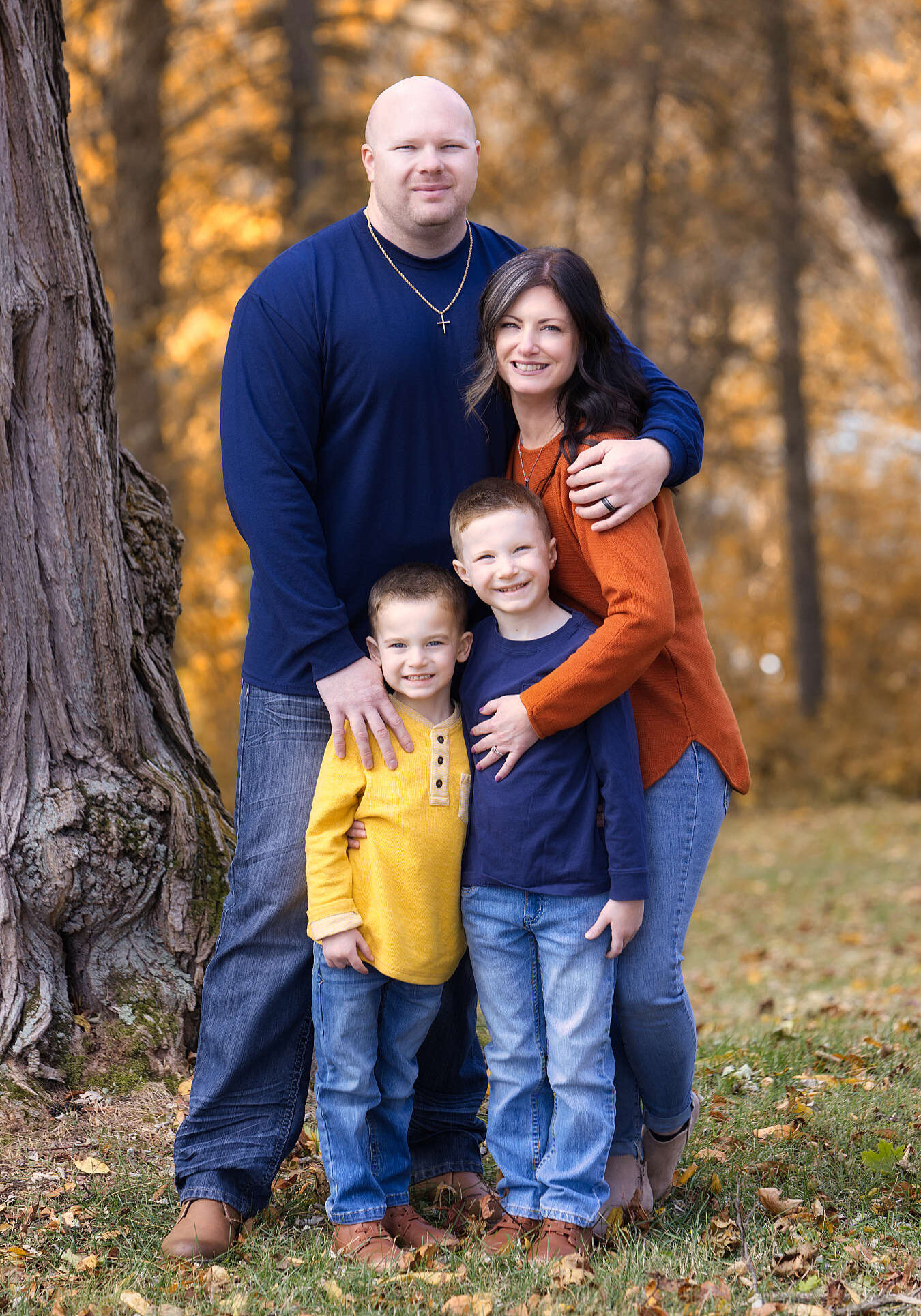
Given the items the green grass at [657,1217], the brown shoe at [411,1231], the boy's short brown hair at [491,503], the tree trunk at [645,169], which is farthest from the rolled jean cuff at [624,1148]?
the tree trunk at [645,169]

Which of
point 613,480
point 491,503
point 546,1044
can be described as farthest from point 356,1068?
point 613,480

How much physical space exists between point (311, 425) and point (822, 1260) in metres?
2.11

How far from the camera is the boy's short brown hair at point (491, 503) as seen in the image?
279cm

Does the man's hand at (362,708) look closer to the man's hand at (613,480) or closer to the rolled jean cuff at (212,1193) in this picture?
the man's hand at (613,480)

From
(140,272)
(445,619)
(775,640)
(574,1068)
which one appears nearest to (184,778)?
(445,619)

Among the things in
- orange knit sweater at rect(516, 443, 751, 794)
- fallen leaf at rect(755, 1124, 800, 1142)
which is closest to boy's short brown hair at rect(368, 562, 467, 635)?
orange knit sweater at rect(516, 443, 751, 794)

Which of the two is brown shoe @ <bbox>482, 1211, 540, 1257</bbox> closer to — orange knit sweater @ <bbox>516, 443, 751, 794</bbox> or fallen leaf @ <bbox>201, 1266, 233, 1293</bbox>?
fallen leaf @ <bbox>201, 1266, 233, 1293</bbox>

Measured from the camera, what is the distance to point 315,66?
1123 cm

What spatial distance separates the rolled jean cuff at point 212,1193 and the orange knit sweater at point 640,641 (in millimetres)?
1280

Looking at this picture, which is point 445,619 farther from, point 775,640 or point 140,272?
point 775,640

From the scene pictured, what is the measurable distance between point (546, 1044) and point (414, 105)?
206 cm

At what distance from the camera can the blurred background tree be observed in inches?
398

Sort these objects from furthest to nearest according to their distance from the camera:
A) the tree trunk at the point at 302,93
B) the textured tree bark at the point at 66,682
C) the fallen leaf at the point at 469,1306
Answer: the tree trunk at the point at 302,93, the textured tree bark at the point at 66,682, the fallen leaf at the point at 469,1306

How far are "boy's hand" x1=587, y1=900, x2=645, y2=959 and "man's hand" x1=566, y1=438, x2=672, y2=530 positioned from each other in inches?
31.0
